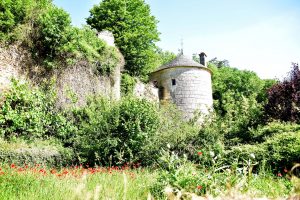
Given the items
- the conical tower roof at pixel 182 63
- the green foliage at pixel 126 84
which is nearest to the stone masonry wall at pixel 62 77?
the green foliage at pixel 126 84

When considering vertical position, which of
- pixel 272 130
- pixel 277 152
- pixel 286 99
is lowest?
pixel 277 152

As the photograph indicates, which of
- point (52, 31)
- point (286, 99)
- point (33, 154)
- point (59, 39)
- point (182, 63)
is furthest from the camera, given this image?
Answer: point (182, 63)

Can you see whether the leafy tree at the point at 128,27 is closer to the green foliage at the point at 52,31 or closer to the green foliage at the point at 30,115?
the green foliage at the point at 52,31

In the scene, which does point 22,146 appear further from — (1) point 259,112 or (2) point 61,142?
(1) point 259,112

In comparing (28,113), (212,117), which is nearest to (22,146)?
(28,113)

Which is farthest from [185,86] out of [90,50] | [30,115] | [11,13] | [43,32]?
[11,13]

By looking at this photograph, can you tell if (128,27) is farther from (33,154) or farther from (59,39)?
(33,154)

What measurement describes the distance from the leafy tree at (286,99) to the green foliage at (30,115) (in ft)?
30.4

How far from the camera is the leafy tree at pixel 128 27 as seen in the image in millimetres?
23922

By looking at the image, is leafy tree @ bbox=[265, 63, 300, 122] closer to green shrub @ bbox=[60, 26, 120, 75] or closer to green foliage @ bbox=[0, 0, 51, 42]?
green shrub @ bbox=[60, 26, 120, 75]

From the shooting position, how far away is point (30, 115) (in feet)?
44.8

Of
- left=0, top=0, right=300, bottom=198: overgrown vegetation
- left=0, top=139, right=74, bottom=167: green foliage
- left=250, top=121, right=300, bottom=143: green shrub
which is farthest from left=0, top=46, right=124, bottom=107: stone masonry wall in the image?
left=250, top=121, right=300, bottom=143: green shrub

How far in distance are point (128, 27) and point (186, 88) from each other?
6.63 m

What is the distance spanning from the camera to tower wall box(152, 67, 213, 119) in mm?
24812
